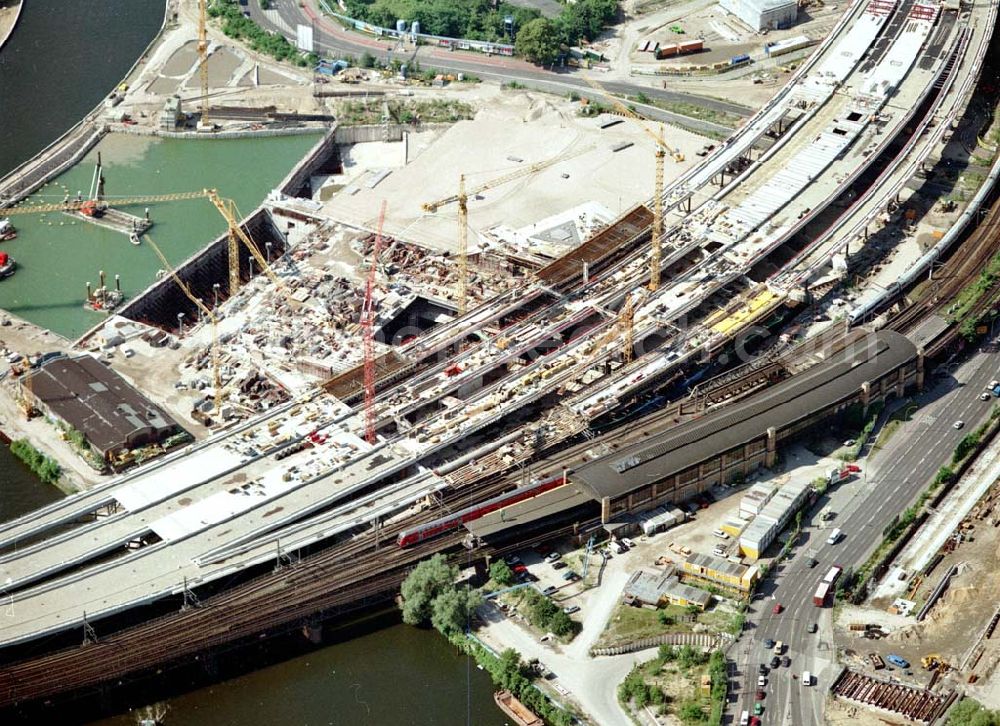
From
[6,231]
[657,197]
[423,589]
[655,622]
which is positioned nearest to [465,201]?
[657,197]

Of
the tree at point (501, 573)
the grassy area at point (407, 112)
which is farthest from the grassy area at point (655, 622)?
the grassy area at point (407, 112)

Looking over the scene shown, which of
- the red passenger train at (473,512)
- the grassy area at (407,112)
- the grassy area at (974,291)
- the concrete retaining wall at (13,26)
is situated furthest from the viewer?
the concrete retaining wall at (13,26)

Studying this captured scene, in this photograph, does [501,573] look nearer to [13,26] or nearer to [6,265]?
[6,265]

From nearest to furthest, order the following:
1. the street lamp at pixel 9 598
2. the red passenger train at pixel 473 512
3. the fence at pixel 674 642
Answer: the fence at pixel 674 642 → the street lamp at pixel 9 598 → the red passenger train at pixel 473 512

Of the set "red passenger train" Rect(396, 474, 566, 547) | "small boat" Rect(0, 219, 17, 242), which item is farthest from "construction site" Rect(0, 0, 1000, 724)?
"small boat" Rect(0, 219, 17, 242)

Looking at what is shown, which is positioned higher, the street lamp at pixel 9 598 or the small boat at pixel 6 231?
the small boat at pixel 6 231

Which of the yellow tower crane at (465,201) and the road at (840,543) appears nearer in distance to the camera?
the road at (840,543)

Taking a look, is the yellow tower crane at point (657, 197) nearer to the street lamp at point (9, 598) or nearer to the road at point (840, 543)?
the road at point (840, 543)
